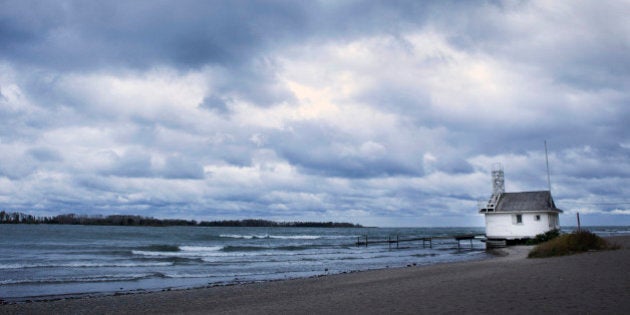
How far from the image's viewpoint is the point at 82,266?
3072cm

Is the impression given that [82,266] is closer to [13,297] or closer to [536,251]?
[13,297]

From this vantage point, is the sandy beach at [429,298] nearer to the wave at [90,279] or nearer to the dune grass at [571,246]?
the dune grass at [571,246]

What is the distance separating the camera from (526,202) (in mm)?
42844

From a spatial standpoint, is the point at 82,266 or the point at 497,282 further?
the point at 82,266

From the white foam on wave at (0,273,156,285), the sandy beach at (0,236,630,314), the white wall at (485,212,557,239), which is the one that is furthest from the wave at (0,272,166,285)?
the white wall at (485,212,557,239)

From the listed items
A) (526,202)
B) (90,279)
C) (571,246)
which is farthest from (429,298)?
(526,202)

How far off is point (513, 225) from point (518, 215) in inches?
39.1

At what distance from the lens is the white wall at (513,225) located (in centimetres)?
4156

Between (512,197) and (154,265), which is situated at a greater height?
(512,197)

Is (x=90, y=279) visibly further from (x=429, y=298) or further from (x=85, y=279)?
(x=429, y=298)

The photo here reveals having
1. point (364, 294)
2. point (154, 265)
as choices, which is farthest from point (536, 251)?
point (154, 265)

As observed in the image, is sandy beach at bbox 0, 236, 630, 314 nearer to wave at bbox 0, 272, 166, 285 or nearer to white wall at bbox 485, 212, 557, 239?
wave at bbox 0, 272, 166, 285

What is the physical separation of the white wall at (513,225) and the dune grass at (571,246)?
14.6 m

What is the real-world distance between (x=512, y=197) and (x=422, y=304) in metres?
36.9
